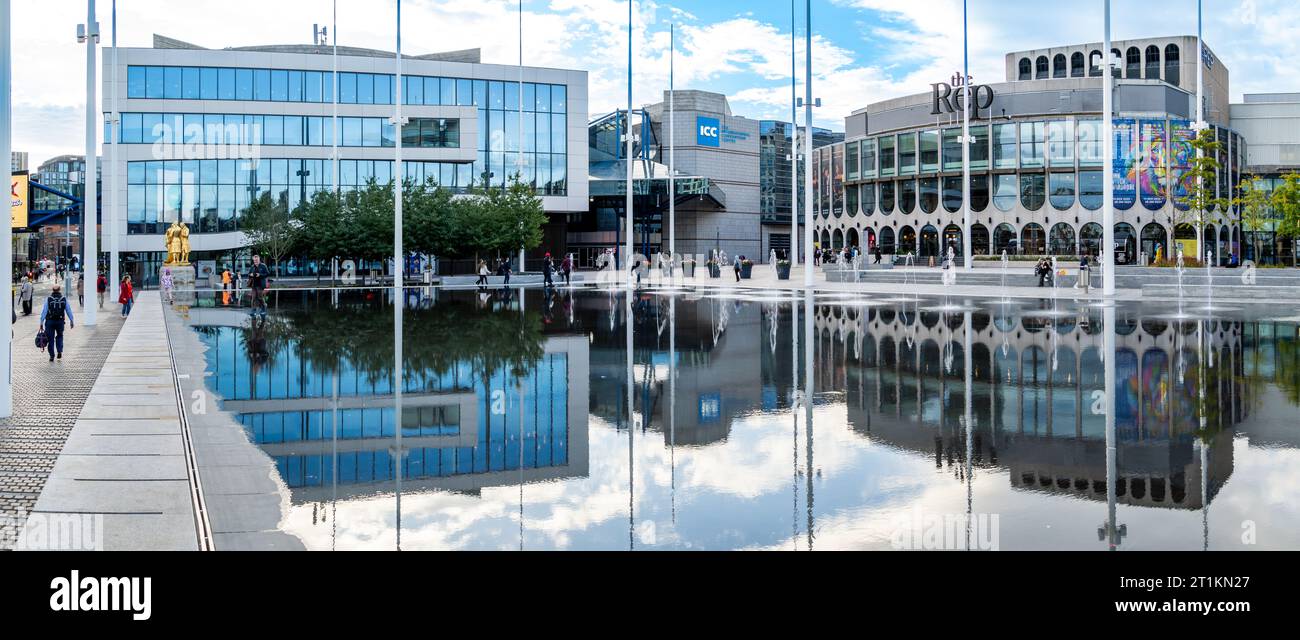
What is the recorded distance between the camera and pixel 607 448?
10.3m

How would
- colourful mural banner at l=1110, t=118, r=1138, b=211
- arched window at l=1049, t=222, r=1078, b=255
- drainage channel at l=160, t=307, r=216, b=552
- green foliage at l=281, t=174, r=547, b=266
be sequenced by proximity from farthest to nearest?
arched window at l=1049, t=222, r=1078, b=255
colourful mural banner at l=1110, t=118, r=1138, b=211
green foliage at l=281, t=174, r=547, b=266
drainage channel at l=160, t=307, r=216, b=552

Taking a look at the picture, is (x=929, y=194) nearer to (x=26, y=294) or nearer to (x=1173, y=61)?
(x=1173, y=61)

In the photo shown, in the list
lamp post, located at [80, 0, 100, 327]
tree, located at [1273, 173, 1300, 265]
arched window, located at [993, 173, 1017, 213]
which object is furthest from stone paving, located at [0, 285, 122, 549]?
arched window, located at [993, 173, 1017, 213]

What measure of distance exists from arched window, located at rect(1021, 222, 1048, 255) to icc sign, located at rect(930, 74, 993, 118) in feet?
36.0

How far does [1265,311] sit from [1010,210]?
64502mm

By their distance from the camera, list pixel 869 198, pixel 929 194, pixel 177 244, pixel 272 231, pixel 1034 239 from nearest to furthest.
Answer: pixel 177 244, pixel 272 231, pixel 1034 239, pixel 929 194, pixel 869 198

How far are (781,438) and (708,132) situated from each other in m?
101

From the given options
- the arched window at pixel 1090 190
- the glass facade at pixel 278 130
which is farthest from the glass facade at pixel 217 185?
the arched window at pixel 1090 190

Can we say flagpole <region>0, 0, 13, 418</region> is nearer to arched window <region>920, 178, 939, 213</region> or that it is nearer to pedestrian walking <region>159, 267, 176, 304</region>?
pedestrian walking <region>159, 267, 176, 304</region>

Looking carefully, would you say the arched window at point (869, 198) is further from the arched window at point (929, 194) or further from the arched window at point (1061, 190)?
the arched window at point (1061, 190)

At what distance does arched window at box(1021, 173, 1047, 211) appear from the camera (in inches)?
3622

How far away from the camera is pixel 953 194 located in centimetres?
9575

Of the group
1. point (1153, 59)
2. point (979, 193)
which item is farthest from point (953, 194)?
point (1153, 59)
